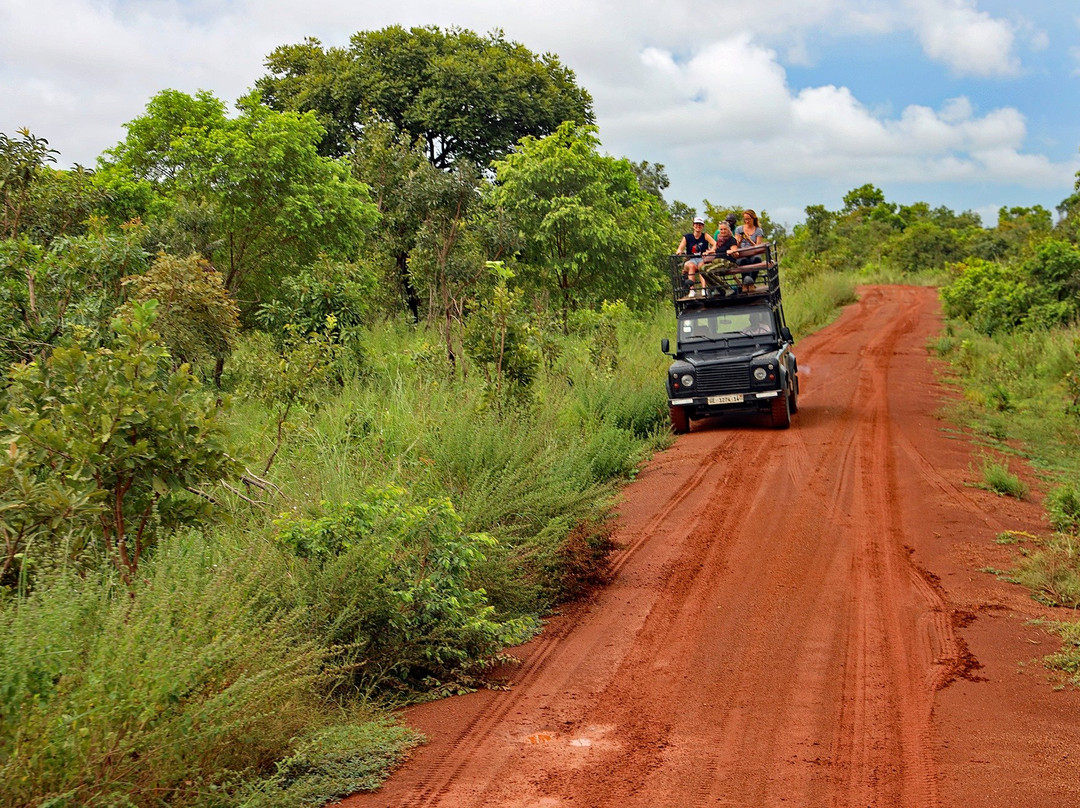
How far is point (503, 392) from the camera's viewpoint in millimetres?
11891

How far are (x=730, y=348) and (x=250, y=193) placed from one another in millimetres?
9519

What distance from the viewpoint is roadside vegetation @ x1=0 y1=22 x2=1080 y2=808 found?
14.9ft

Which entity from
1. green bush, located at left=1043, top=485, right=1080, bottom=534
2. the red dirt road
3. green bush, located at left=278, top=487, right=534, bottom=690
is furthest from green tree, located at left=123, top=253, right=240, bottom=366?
green bush, located at left=1043, top=485, right=1080, bottom=534

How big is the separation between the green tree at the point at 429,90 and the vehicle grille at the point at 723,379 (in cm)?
2077

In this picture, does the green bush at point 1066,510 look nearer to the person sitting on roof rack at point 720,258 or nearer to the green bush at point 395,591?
the green bush at point 395,591

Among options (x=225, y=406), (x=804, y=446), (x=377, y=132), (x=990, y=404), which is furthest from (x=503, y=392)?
(x=377, y=132)

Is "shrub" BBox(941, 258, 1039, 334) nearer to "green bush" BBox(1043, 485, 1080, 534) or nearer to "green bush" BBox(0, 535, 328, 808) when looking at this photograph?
"green bush" BBox(1043, 485, 1080, 534)

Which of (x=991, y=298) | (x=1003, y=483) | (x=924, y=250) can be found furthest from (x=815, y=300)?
(x=1003, y=483)

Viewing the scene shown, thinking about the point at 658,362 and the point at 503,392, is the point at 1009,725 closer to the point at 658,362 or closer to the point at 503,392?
the point at 503,392

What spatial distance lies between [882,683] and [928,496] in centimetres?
559

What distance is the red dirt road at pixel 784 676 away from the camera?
4.84 m

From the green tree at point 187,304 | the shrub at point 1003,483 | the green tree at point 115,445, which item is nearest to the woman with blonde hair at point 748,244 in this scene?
the shrub at point 1003,483

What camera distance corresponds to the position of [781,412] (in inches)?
610

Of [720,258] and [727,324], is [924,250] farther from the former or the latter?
[727,324]
